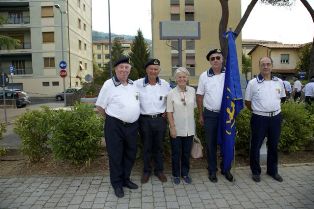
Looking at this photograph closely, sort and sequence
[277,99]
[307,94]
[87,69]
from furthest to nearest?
[87,69], [307,94], [277,99]

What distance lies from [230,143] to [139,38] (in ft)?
149

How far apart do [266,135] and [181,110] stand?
1.49 metres

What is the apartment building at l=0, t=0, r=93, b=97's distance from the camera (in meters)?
46.4

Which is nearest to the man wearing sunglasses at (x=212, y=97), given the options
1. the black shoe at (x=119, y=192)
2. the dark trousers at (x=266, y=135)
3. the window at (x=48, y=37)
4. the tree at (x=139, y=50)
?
the dark trousers at (x=266, y=135)

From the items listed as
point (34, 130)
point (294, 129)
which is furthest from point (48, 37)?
point (294, 129)

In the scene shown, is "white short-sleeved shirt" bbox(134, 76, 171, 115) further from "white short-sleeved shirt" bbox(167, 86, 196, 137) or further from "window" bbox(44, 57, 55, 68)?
"window" bbox(44, 57, 55, 68)

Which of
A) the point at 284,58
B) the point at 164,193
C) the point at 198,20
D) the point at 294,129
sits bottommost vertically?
the point at 164,193

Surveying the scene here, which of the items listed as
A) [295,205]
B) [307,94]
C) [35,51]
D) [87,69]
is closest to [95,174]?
[295,205]

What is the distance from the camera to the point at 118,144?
16.8 ft

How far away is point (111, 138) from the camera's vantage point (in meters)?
5.09

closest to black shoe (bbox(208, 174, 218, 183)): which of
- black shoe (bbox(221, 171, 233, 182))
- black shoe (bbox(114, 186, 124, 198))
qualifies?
black shoe (bbox(221, 171, 233, 182))

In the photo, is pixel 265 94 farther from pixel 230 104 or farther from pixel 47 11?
pixel 47 11

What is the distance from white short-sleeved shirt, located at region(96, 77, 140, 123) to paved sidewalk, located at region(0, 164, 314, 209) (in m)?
1.15

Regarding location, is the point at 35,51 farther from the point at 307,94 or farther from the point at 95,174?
the point at 95,174
